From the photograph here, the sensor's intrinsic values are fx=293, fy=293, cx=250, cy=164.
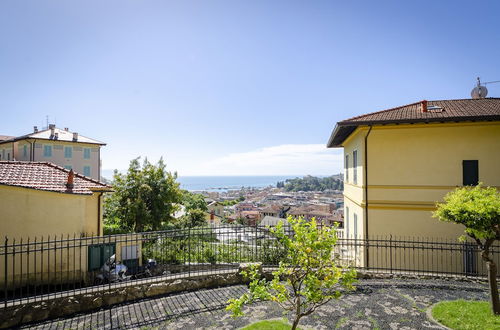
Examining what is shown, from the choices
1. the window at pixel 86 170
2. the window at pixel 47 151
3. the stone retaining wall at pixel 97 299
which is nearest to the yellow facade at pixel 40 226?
the stone retaining wall at pixel 97 299

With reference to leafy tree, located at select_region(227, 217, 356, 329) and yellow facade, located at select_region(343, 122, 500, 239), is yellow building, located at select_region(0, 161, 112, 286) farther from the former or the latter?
yellow facade, located at select_region(343, 122, 500, 239)

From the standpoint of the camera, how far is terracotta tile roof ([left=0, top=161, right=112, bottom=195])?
9887 millimetres

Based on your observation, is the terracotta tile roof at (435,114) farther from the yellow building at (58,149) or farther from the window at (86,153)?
the window at (86,153)

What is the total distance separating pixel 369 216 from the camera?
41.2 feet

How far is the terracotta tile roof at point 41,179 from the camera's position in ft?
32.4

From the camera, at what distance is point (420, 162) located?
39.8 ft

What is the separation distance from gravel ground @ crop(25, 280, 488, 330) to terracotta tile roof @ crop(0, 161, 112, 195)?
4854 millimetres

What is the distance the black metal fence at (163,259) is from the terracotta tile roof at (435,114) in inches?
185

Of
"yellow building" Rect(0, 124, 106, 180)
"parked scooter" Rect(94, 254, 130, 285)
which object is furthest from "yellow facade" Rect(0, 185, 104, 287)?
"yellow building" Rect(0, 124, 106, 180)

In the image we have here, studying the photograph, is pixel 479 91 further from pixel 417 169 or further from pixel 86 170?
pixel 86 170

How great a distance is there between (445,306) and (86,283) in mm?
10592

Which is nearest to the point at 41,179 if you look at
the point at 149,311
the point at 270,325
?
the point at 149,311

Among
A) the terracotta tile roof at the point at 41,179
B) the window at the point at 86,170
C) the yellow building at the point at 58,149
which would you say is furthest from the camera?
the window at the point at 86,170

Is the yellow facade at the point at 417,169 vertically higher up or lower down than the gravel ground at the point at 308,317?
higher up
